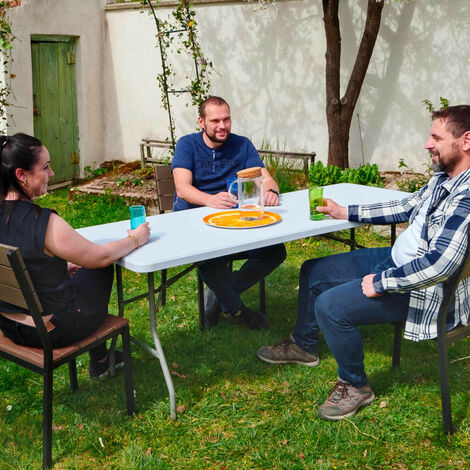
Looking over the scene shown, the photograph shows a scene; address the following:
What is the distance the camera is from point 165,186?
484 centimetres

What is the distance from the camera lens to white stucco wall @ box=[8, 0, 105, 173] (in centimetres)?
824

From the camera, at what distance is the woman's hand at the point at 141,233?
3.10m

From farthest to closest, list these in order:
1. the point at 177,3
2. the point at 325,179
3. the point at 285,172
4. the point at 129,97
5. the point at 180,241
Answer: the point at 129,97, the point at 177,3, the point at 285,172, the point at 325,179, the point at 180,241

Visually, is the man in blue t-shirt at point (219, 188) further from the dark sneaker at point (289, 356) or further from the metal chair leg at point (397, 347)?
the metal chair leg at point (397, 347)

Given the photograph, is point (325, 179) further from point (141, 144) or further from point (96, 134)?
point (96, 134)

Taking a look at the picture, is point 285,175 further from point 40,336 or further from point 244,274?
point 40,336

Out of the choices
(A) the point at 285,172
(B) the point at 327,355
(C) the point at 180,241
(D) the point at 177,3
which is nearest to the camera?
(C) the point at 180,241

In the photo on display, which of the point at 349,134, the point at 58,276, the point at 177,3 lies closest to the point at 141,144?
the point at 177,3

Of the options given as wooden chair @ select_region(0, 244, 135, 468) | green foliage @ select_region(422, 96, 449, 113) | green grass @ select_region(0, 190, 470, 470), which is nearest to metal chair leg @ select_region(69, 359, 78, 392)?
green grass @ select_region(0, 190, 470, 470)

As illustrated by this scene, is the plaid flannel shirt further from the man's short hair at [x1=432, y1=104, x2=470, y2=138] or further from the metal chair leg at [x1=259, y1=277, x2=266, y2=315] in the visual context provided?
the metal chair leg at [x1=259, y1=277, x2=266, y2=315]

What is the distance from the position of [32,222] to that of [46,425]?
86 centimetres

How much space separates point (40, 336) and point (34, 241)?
390mm

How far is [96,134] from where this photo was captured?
9719mm

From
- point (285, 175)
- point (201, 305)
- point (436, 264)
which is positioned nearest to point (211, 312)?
point (201, 305)
